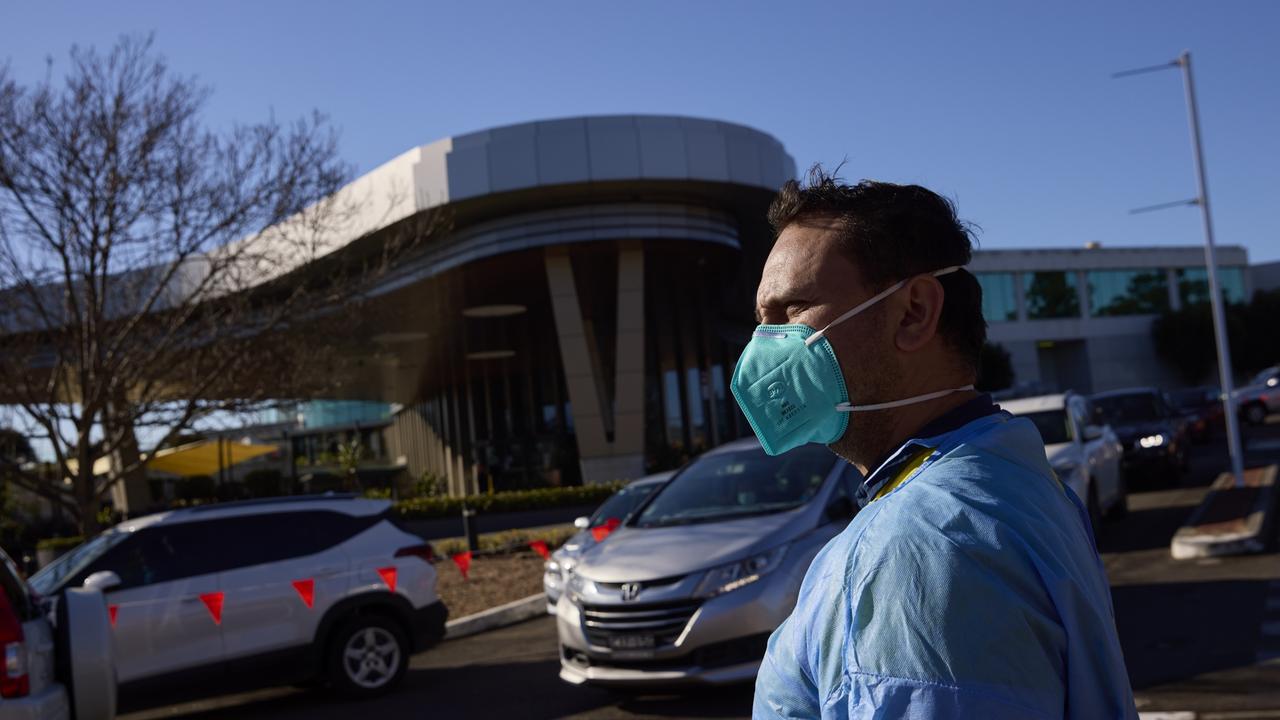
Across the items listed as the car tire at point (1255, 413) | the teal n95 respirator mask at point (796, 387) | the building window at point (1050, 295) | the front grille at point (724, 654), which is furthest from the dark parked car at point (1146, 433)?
the building window at point (1050, 295)

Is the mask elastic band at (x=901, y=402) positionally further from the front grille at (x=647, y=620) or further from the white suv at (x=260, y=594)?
the white suv at (x=260, y=594)

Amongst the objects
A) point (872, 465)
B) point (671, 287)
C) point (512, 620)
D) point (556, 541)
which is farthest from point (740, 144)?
point (872, 465)

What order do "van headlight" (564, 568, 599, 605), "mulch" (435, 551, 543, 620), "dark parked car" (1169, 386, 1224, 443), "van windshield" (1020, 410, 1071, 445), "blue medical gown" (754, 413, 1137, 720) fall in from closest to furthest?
"blue medical gown" (754, 413, 1137, 720) < "van headlight" (564, 568, 599, 605) < "van windshield" (1020, 410, 1071, 445) < "mulch" (435, 551, 543, 620) < "dark parked car" (1169, 386, 1224, 443)

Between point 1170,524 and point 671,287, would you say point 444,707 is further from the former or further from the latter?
point 671,287

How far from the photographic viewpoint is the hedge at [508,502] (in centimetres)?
2909

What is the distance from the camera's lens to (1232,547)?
1205cm

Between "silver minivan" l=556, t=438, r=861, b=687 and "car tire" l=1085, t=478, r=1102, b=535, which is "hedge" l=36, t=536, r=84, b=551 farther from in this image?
"car tire" l=1085, t=478, r=1102, b=535

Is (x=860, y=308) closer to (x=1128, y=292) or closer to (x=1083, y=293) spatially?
(x=1083, y=293)

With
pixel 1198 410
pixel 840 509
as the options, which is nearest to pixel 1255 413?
pixel 1198 410

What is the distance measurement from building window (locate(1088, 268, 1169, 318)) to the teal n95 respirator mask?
77133 mm

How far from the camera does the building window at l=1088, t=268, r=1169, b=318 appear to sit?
73.5 m

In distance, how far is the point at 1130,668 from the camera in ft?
25.4

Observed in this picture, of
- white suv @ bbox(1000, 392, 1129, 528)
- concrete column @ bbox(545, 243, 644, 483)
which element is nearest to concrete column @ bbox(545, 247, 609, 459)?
concrete column @ bbox(545, 243, 644, 483)

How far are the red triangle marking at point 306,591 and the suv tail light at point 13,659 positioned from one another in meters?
4.19
